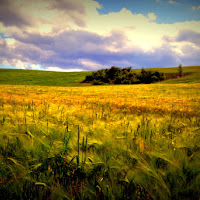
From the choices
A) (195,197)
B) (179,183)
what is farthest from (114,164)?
(195,197)

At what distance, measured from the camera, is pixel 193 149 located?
1.63 meters

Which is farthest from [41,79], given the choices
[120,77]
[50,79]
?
[120,77]

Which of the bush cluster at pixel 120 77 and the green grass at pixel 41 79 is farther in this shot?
the bush cluster at pixel 120 77

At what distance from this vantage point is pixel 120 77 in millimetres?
44312

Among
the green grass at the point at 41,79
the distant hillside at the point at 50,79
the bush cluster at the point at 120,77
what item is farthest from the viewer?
the bush cluster at the point at 120,77

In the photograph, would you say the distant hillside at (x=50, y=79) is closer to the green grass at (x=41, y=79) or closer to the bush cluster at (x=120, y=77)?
the green grass at (x=41, y=79)

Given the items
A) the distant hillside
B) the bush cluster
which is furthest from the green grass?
the bush cluster

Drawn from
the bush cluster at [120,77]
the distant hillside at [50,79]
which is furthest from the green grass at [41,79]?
the bush cluster at [120,77]

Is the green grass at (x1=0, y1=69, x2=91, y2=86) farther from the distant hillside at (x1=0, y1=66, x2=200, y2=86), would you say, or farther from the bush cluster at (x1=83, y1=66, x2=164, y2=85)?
the bush cluster at (x1=83, y1=66, x2=164, y2=85)

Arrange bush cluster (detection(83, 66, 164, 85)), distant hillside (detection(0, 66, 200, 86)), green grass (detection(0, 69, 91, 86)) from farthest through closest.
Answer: bush cluster (detection(83, 66, 164, 85)) < green grass (detection(0, 69, 91, 86)) < distant hillside (detection(0, 66, 200, 86))

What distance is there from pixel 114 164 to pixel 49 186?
59 cm

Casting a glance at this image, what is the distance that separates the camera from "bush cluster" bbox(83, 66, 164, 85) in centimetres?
4475

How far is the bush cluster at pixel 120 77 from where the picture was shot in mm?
44750

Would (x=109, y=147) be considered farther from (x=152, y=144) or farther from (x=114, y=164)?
(x=152, y=144)
